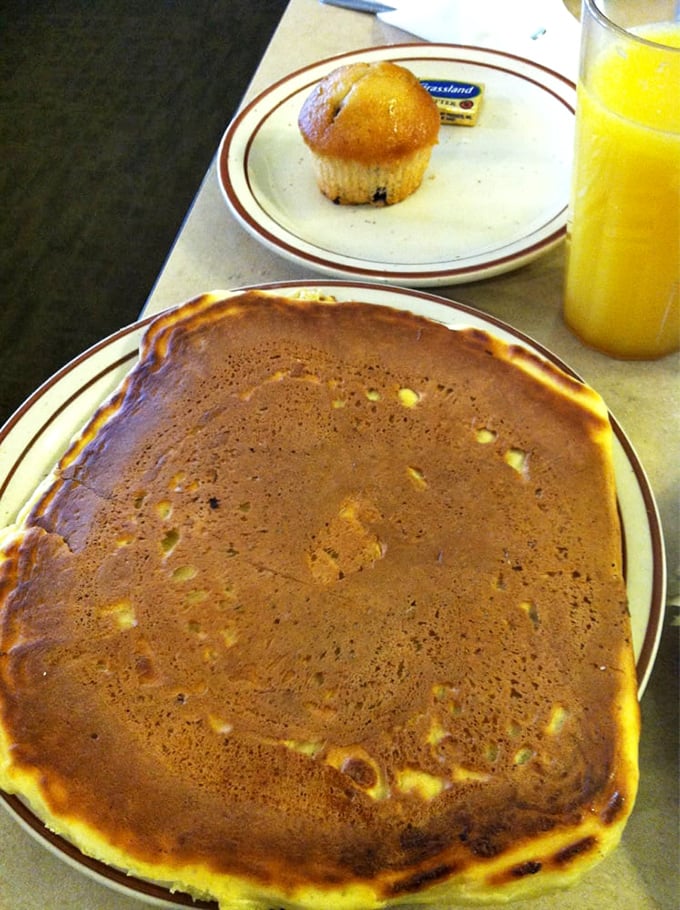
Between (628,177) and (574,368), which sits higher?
(628,177)

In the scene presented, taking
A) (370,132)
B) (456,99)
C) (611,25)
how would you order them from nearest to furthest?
(611,25) → (370,132) → (456,99)

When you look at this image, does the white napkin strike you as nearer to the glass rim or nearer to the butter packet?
the butter packet

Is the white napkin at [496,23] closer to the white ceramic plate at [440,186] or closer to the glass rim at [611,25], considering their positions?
the white ceramic plate at [440,186]

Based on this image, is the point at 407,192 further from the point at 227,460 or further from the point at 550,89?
the point at 227,460

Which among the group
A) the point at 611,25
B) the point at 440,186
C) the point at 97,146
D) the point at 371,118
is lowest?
the point at 97,146

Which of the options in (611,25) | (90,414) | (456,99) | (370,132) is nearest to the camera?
(611,25)

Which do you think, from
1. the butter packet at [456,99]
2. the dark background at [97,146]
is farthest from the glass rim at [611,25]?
the dark background at [97,146]

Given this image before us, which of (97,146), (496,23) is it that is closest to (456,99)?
(496,23)

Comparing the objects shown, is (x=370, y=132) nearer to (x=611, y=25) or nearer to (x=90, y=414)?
(x=611, y=25)
